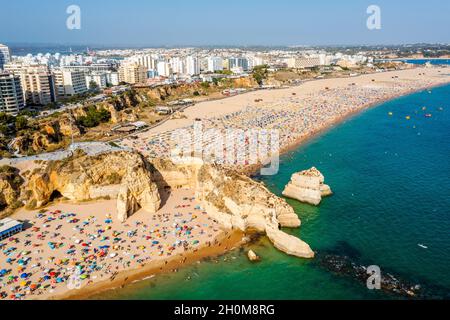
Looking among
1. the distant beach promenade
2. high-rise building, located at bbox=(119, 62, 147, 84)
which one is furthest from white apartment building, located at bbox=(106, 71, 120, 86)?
the distant beach promenade

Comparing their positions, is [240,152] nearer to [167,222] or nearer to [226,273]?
[167,222]

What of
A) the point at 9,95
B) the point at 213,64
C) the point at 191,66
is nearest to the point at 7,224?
the point at 9,95

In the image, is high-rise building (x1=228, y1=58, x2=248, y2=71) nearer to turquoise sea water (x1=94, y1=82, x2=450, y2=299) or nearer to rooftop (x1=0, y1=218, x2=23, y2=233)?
turquoise sea water (x1=94, y1=82, x2=450, y2=299)

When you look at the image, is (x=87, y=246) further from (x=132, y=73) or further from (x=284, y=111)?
(x=132, y=73)

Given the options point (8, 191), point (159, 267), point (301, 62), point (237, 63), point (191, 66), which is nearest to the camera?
point (159, 267)

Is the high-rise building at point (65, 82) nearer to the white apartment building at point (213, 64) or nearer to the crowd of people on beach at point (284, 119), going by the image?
the crowd of people on beach at point (284, 119)
